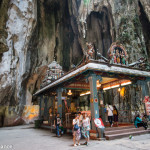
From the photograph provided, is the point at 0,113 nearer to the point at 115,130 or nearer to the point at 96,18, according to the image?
the point at 115,130

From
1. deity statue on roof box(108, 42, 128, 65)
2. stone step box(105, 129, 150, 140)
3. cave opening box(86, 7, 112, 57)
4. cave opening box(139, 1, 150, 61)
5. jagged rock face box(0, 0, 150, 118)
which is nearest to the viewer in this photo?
stone step box(105, 129, 150, 140)

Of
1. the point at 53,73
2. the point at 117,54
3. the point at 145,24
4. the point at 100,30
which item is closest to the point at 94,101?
the point at 117,54

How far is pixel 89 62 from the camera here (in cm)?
742

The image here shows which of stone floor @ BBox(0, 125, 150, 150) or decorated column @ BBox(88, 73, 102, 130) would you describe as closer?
stone floor @ BBox(0, 125, 150, 150)

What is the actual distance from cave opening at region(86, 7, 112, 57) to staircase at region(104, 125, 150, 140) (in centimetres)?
1571

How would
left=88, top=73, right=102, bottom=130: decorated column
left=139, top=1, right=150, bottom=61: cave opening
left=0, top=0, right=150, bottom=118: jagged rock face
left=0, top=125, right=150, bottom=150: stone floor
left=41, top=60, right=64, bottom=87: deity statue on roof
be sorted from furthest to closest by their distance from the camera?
left=139, top=1, right=150, bottom=61: cave opening < left=0, top=0, right=150, bottom=118: jagged rock face < left=41, top=60, right=64, bottom=87: deity statue on roof < left=88, top=73, right=102, bottom=130: decorated column < left=0, top=125, right=150, bottom=150: stone floor

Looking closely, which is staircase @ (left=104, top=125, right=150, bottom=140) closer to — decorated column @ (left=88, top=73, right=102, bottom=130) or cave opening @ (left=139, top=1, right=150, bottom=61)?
decorated column @ (left=88, top=73, right=102, bottom=130)

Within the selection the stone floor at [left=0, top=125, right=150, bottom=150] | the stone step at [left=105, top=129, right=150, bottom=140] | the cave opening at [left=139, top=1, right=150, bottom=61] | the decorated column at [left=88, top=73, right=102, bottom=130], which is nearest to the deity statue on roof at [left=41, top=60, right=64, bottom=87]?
the decorated column at [left=88, top=73, right=102, bottom=130]

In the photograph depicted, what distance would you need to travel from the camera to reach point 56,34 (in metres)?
24.7

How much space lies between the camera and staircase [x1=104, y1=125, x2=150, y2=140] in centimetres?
679

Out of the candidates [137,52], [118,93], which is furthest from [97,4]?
[118,93]

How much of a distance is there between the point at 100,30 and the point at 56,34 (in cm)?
762

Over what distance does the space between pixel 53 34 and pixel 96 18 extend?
7.65 metres

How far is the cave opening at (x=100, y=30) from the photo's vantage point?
22297 millimetres
